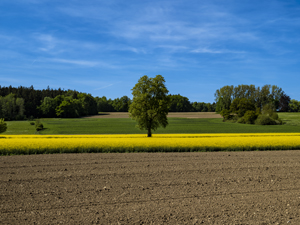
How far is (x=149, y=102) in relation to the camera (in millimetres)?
28062

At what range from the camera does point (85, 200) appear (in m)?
8.50

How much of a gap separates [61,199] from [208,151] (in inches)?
558

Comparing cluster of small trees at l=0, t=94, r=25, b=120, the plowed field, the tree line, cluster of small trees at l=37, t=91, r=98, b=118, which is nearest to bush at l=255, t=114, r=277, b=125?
the tree line

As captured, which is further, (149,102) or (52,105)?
(52,105)

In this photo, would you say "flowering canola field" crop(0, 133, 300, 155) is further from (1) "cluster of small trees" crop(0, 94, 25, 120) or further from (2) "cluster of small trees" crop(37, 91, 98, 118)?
(2) "cluster of small trees" crop(37, 91, 98, 118)

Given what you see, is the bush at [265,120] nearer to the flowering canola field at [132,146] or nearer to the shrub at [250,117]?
the shrub at [250,117]

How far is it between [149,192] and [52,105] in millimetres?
116007

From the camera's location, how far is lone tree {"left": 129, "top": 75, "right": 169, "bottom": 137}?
27.9 metres

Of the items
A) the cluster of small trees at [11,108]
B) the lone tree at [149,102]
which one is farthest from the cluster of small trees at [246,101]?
the cluster of small trees at [11,108]

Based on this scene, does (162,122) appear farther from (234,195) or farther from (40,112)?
(40,112)

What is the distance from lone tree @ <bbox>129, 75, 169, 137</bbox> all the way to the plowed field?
13.1m

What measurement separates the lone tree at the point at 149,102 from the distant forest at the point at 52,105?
73.8 metres

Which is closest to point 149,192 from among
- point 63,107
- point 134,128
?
point 134,128

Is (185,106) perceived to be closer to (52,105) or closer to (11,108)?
(52,105)
